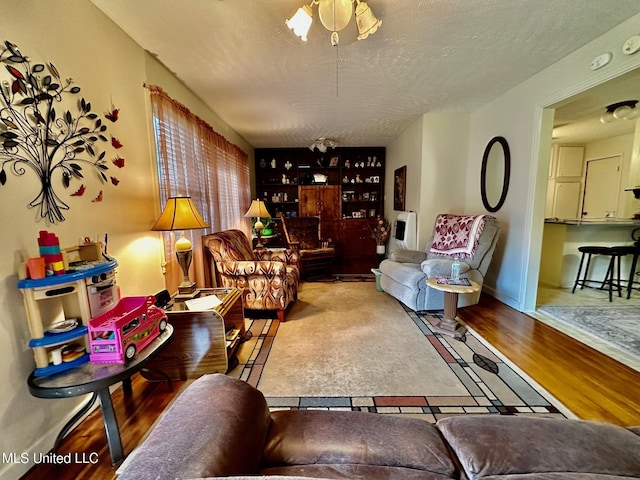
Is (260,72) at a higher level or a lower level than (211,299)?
higher

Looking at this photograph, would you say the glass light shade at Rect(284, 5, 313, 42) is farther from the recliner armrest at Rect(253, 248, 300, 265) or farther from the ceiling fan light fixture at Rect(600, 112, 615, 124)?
the ceiling fan light fixture at Rect(600, 112, 615, 124)

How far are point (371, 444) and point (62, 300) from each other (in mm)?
1546

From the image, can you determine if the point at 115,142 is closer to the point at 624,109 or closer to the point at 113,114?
the point at 113,114

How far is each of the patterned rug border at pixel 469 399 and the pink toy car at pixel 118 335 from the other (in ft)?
2.61

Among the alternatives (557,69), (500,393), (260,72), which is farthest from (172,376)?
(557,69)

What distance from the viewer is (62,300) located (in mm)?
1317

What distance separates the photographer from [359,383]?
1799mm

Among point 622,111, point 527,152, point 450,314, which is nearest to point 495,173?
point 527,152

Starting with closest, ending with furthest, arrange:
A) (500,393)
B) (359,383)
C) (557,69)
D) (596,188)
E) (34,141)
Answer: (34,141), (500,393), (359,383), (557,69), (596,188)

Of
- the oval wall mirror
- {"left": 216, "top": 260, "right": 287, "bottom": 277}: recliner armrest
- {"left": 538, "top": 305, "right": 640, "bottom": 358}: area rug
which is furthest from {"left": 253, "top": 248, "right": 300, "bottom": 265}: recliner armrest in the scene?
{"left": 538, "top": 305, "right": 640, "bottom": 358}: area rug

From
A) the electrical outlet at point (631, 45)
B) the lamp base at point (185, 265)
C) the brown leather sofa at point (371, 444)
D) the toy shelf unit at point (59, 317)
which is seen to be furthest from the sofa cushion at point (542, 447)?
the electrical outlet at point (631, 45)

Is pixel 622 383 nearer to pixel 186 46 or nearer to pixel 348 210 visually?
pixel 186 46

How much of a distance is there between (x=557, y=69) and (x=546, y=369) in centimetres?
257

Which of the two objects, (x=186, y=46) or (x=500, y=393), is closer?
(x=500, y=393)
